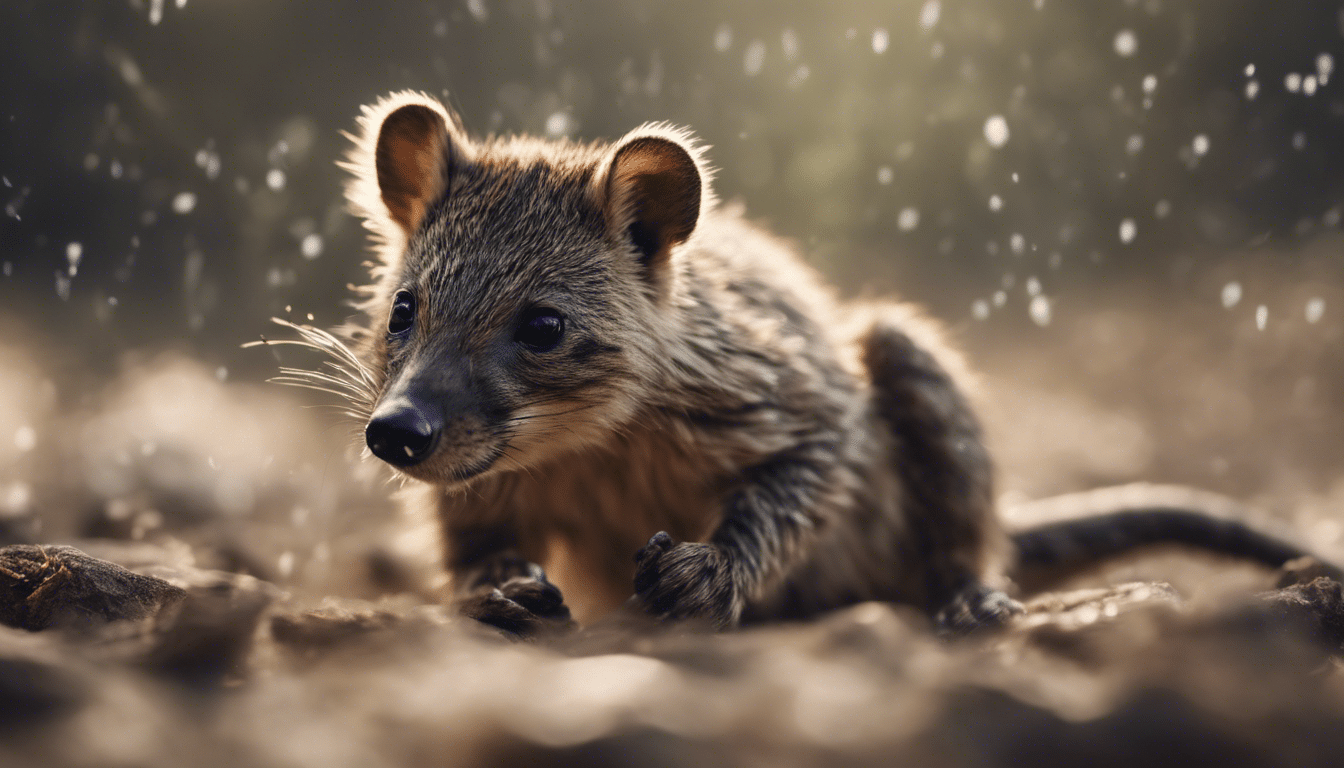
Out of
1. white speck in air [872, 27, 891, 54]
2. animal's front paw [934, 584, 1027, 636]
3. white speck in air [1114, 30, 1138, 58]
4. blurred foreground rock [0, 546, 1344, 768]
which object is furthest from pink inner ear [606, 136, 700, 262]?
white speck in air [1114, 30, 1138, 58]

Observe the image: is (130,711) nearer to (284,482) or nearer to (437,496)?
(437,496)

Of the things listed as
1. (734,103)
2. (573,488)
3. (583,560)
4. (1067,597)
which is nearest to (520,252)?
(573,488)

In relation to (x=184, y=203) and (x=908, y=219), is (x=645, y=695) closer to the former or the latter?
(x=184, y=203)

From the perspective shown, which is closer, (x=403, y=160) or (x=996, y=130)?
(x=403, y=160)

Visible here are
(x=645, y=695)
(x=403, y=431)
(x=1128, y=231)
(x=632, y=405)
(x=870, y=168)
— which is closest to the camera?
(x=645, y=695)

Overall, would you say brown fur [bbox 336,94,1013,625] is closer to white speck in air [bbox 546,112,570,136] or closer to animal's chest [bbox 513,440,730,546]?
animal's chest [bbox 513,440,730,546]

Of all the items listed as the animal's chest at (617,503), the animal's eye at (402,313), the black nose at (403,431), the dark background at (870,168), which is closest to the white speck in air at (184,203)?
the dark background at (870,168)

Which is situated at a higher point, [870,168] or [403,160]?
[870,168]

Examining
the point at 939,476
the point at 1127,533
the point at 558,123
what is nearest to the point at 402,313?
the point at 939,476
